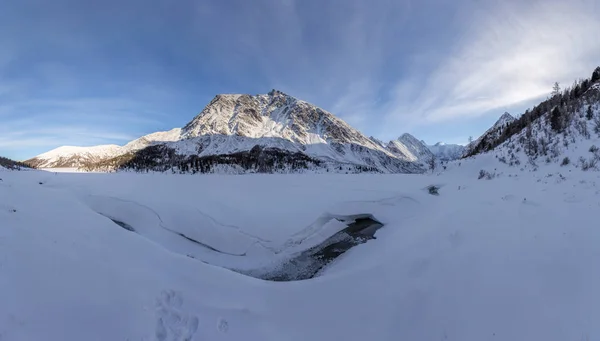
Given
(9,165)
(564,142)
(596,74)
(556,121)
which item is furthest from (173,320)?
(9,165)

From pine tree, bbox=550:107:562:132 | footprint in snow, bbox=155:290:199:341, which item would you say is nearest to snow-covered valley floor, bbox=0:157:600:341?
footprint in snow, bbox=155:290:199:341

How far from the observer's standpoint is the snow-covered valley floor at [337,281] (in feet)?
12.6

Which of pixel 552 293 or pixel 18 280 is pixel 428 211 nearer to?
pixel 552 293

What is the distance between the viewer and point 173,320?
4.46 m

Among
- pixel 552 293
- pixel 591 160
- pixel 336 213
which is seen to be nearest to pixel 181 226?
pixel 336 213

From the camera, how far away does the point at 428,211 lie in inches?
404

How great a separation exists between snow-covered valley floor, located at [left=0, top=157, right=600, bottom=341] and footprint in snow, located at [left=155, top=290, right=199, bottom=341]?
0.06 feet

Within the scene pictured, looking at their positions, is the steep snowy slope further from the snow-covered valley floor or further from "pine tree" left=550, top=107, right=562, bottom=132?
"pine tree" left=550, top=107, right=562, bottom=132

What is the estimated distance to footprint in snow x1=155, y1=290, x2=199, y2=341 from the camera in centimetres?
423

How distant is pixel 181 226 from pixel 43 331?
6.54m

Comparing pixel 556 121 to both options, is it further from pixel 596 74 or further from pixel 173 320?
pixel 173 320

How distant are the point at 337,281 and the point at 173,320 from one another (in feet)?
11.1

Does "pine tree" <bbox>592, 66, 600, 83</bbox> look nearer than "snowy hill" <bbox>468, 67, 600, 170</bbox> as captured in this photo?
No

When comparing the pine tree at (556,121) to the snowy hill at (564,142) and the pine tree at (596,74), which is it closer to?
the snowy hill at (564,142)
